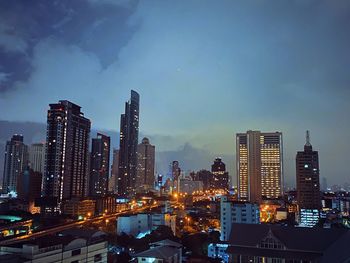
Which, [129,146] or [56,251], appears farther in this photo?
[129,146]

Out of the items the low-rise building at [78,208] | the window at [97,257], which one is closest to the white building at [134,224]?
the low-rise building at [78,208]

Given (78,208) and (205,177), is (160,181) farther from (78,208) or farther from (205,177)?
(78,208)

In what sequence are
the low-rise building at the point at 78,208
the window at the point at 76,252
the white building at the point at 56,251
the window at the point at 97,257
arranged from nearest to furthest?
the white building at the point at 56,251, the window at the point at 76,252, the window at the point at 97,257, the low-rise building at the point at 78,208

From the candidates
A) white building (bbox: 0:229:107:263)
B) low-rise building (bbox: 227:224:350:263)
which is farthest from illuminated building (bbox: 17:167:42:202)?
low-rise building (bbox: 227:224:350:263)

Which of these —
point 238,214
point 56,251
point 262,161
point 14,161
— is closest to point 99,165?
point 14,161

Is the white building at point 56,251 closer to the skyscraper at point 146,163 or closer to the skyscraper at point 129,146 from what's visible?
the skyscraper at point 129,146

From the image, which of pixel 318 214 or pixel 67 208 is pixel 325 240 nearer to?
pixel 318 214
